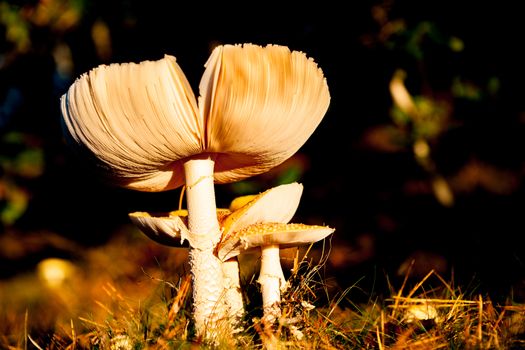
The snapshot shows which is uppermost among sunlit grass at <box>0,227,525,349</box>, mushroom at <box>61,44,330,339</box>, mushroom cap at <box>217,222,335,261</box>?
mushroom at <box>61,44,330,339</box>

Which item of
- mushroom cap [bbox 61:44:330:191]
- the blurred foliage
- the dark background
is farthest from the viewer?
the blurred foliage

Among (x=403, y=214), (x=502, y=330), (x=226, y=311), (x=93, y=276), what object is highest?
(x=226, y=311)

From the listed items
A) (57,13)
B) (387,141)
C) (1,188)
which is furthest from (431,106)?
(1,188)

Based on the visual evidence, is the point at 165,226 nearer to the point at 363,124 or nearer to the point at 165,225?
the point at 165,225

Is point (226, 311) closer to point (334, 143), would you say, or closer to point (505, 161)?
point (334, 143)

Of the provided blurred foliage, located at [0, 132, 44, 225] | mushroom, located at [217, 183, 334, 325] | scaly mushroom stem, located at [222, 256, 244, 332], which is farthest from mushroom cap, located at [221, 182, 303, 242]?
blurred foliage, located at [0, 132, 44, 225]

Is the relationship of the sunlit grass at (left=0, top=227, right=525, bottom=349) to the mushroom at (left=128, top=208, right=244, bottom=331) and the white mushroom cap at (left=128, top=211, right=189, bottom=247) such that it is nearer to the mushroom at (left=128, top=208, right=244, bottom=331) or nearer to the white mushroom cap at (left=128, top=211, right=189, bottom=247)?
the mushroom at (left=128, top=208, right=244, bottom=331)

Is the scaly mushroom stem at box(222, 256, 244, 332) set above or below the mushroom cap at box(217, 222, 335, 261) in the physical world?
below
